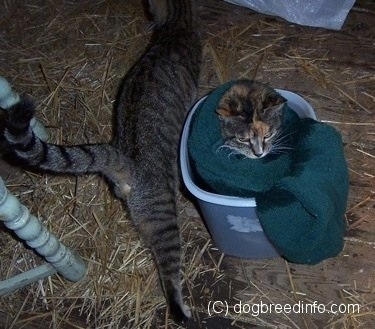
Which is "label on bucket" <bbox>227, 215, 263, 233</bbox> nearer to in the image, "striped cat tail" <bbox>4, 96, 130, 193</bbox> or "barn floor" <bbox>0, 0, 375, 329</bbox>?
"barn floor" <bbox>0, 0, 375, 329</bbox>

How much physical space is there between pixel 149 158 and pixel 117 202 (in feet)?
1.10

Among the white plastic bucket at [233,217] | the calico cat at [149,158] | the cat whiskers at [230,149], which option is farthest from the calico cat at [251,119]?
the calico cat at [149,158]

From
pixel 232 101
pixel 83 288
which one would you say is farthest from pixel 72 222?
pixel 232 101

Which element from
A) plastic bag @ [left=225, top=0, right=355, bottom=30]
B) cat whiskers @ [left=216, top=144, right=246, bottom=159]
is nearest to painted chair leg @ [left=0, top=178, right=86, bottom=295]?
cat whiskers @ [left=216, top=144, right=246, bottom=159]

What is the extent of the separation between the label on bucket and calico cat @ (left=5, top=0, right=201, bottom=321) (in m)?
0.20

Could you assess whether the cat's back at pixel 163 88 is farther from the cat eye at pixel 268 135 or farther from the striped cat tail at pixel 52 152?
the cat eye at pixel 268 135

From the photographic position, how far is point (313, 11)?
2574 millimetres

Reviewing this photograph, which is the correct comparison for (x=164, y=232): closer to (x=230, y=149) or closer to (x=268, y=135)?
(x=230, y=149)

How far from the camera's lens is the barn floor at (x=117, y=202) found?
6.68ft

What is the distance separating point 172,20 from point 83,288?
1048mm

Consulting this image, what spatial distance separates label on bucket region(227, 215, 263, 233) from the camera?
187 cm

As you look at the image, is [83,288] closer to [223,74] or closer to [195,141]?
[195,141]

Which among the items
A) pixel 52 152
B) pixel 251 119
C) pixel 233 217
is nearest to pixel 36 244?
pixel 52 152

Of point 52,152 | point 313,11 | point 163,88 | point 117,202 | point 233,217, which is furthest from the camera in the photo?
point 313,11
